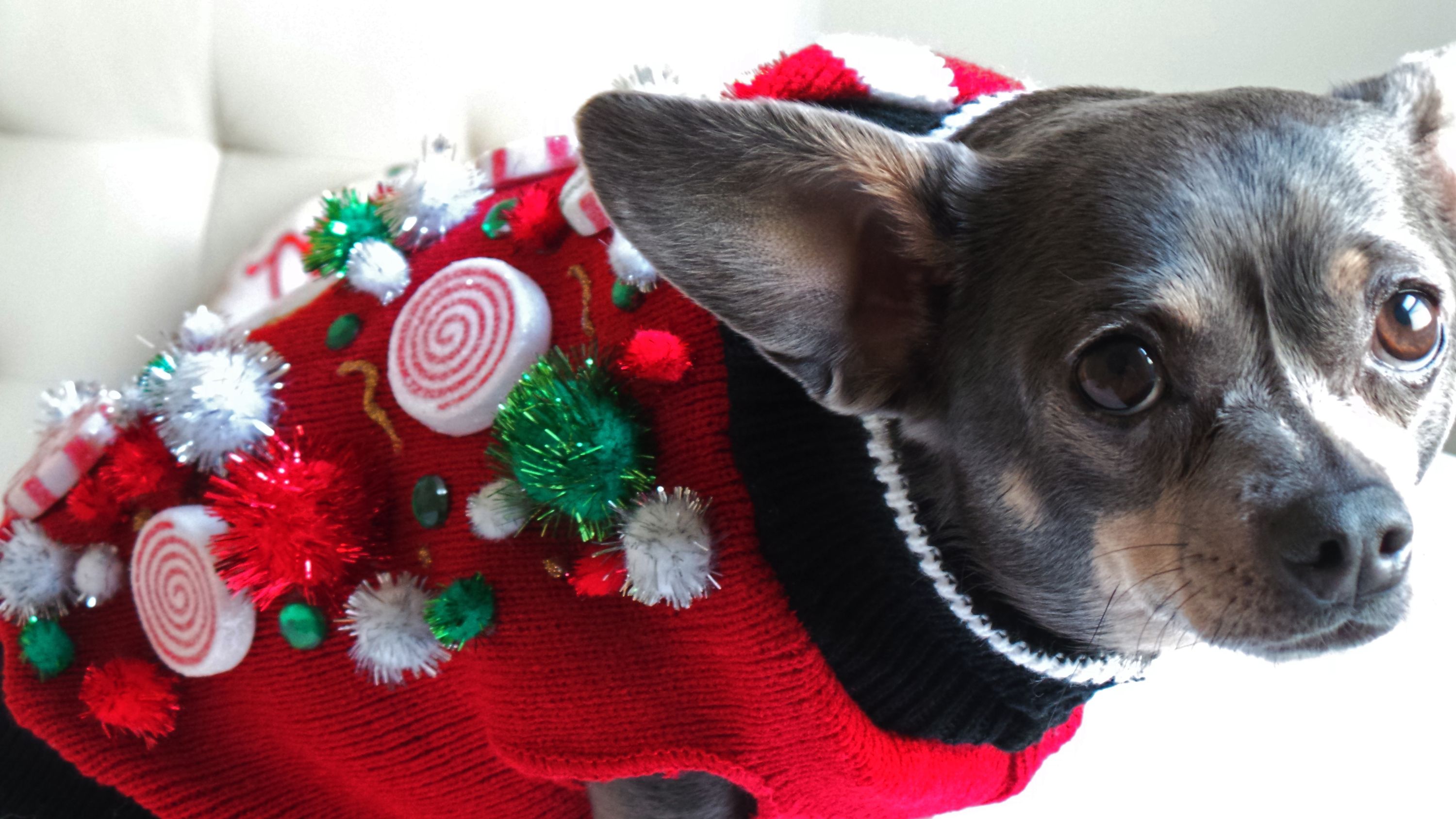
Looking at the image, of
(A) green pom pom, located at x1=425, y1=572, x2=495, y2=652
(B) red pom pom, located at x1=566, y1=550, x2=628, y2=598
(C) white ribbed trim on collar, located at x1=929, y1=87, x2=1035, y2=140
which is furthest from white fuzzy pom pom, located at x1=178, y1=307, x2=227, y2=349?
(C) white ribbed trim on collar, located at x1=929, y1=87, x2=1035, y2=140

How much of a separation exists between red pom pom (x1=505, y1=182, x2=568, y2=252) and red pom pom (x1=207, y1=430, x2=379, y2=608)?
263 mm

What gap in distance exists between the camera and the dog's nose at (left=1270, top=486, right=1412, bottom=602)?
735 mm

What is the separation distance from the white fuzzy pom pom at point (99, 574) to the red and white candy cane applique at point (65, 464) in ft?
0.30

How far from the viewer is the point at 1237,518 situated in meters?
0.78

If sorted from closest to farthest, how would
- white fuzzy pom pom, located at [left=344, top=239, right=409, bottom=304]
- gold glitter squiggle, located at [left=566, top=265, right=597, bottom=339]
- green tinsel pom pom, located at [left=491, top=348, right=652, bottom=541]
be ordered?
green tinsel pom pom, located at [left=491, top=348, right=652, bottom=541], gold glitter squiggle, located at [left=566, top=265, right=597, bottom=339], white fuzzy pom pom, located at [left=344, top=239, right=409, bottom=304]

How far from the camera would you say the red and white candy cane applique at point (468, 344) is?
95cm

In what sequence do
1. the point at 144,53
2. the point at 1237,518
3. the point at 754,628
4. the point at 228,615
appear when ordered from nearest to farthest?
the point at 1237,518 → the point at 754,628 → the point at 228,615 → the point at 144,53

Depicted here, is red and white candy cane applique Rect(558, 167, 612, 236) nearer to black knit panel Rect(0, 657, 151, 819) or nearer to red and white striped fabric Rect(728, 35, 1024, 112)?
red and white striped fabric Rect(728, 35, 1024, 112)

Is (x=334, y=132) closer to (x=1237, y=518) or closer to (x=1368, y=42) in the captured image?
(x=1237, y=518)

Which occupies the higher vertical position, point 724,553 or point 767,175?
point 767,175

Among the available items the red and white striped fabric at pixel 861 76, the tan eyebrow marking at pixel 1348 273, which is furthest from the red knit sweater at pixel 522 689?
the tan eyebrow marking at pixel 1348 273

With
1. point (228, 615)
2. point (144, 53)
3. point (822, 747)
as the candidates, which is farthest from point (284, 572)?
point (144, 53)

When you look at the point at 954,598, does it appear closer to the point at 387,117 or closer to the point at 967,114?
the point at 967,114

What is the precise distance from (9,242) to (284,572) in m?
1.07
